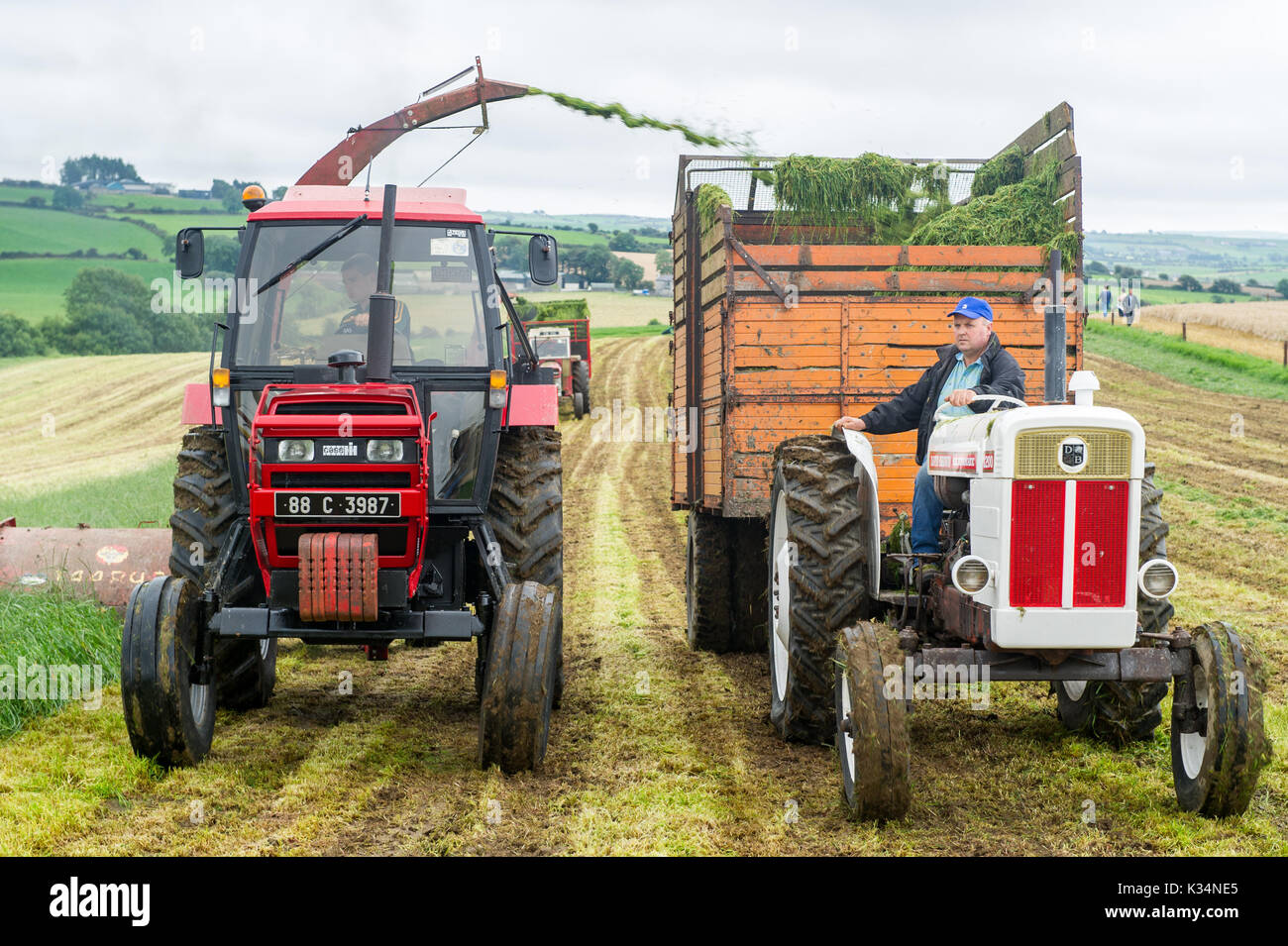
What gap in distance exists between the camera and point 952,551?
4.80m

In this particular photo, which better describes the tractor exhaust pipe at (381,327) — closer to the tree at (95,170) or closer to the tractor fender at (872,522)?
the tractor fender at (872,522)

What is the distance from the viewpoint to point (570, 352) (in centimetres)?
2688

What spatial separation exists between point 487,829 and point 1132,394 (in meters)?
22.4

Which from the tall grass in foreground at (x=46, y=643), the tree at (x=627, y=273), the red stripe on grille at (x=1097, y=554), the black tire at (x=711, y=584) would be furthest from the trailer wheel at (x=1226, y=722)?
the tree at (x=627, y=273)

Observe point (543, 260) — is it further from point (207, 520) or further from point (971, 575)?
point (971, 575)

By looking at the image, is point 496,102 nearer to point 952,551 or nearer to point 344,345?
point 344,345

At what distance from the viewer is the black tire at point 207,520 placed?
5750 mm

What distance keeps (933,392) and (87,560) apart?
17.5 feet

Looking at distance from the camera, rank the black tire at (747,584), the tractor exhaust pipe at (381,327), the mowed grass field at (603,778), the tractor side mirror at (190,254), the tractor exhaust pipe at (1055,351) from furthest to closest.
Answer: the black tire at (747,584) → the tractor side mirror at (190,254) → the tractor exhaust pipe at (381,327) → the tractor exhaust pipe at (1055,351) → the mowed grass field at (603,778)

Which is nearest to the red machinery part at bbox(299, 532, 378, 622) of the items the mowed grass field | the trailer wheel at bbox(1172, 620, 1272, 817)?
the mowed grass field

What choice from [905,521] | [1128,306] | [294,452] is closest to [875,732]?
[905,521]

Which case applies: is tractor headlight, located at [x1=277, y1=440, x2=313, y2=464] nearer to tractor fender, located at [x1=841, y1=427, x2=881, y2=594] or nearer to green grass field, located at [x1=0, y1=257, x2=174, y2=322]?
tractor fender, located at [x1=841, y1=427, x2=881, y2=594]

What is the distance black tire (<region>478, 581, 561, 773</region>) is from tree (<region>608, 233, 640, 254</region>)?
2816 inches

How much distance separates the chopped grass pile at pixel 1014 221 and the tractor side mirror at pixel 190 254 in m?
4.14
